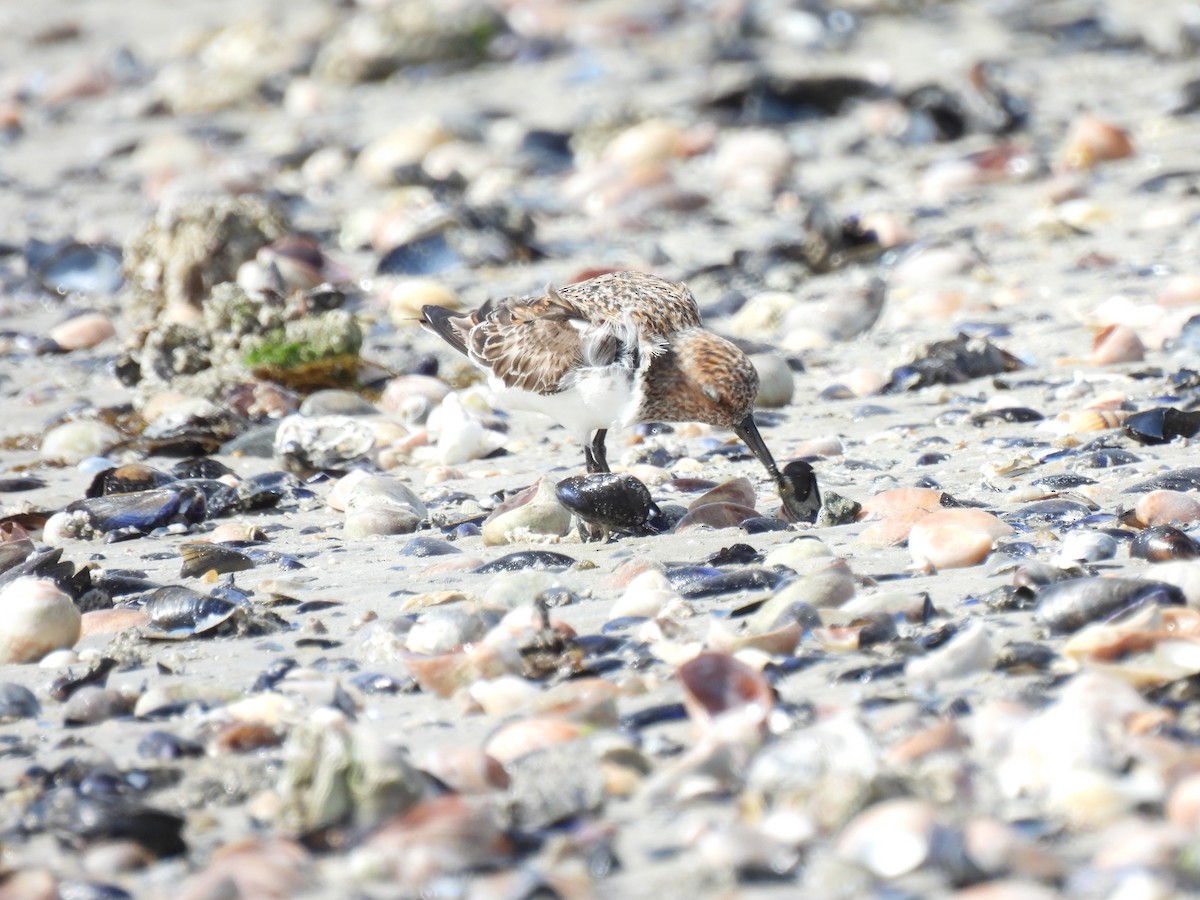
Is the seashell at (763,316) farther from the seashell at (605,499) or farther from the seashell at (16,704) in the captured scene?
the seashell at (16,704)

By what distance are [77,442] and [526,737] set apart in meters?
3.11

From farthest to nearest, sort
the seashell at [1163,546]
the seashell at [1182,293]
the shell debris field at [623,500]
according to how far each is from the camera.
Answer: the seashell at [1182,293], the seashell at [1163,546], the shell debris field at [623,500]

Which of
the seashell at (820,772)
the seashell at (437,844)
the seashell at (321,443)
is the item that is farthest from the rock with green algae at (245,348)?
the seashell at (820,772)

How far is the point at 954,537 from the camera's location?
12.1 feet

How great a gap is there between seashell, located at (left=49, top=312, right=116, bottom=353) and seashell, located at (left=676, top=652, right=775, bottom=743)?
4543 mm

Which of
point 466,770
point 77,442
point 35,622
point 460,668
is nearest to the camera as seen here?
point 466,770

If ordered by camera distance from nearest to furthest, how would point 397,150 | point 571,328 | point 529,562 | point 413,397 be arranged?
1. point 529,562
2. point 571,328
3. point 413,397
4. point 397,150

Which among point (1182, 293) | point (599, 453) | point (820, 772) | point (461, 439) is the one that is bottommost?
point (1182, 293)

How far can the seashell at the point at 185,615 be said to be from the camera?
3.56 m

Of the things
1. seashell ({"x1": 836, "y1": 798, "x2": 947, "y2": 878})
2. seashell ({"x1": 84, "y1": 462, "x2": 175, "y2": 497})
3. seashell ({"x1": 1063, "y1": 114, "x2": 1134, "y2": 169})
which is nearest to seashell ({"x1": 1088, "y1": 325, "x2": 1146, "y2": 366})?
seashell ({"x1": 1063, "y1": 114, "x2": 1134, "y2": 169})

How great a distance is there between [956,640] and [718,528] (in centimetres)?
119

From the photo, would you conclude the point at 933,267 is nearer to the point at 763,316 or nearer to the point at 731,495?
the point at 763,316

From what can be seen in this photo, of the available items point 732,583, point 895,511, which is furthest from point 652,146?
point 732,583

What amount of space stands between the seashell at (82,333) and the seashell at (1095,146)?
16.5 feet
